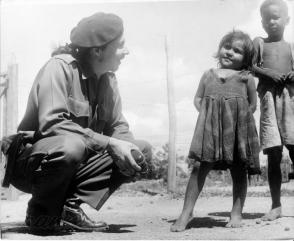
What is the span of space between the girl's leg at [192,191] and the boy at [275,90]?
0.55m

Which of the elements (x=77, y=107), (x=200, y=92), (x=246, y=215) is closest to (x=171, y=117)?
(x=246, y=215)

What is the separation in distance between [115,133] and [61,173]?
1.85 ft

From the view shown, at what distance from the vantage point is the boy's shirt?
299 cm

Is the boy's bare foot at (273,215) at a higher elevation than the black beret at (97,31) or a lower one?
lower

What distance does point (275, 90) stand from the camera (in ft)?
9.75

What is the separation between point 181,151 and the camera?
41.4 ft

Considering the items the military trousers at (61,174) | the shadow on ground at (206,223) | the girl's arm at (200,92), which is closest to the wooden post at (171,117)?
the shadow on ground at (206,223)

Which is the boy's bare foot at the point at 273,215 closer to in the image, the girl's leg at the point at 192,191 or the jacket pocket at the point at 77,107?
the girl's leg at the point at 192,191

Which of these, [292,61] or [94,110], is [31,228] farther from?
[292,61]

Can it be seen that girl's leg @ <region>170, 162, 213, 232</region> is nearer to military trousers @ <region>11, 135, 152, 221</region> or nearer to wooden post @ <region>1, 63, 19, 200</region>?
military trousers @ <region>11, 135, 152, 221</region>

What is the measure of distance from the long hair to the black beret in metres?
0.74

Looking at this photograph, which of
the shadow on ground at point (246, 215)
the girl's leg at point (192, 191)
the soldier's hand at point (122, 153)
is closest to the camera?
the soldier's hand at point (122, 153)

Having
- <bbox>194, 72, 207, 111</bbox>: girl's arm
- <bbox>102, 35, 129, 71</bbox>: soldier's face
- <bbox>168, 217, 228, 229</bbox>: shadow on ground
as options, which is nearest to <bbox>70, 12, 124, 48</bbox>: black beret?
<bbox>102, 35, 129, 71</bbox>: soldier's face

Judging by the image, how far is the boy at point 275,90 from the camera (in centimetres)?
290
